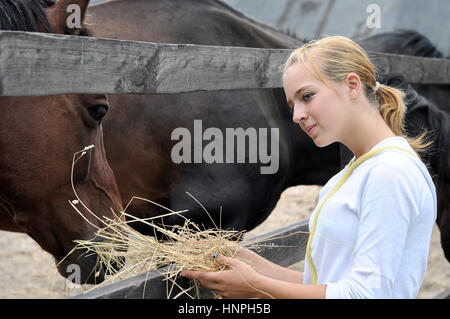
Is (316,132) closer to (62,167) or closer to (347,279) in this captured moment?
(347,279)

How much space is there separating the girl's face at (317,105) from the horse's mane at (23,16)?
998 mm

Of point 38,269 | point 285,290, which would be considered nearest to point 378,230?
point 285,290

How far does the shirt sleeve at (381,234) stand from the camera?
42.0 inches

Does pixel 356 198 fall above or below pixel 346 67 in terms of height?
below

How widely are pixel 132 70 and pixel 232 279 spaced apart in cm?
71

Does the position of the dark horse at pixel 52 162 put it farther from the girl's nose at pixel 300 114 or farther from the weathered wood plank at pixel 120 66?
the girl's nose at pixel 300 114

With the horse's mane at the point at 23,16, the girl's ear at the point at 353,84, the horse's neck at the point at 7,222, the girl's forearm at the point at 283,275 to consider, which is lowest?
the girl's forearm at the point at 283,275

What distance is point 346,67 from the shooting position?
124 centimetres

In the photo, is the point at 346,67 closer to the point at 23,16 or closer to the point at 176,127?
the point at 23,16

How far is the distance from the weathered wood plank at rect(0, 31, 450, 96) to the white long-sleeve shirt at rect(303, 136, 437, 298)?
753mm

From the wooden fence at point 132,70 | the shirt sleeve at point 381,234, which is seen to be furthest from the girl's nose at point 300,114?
the wooden fence at point 132,70
